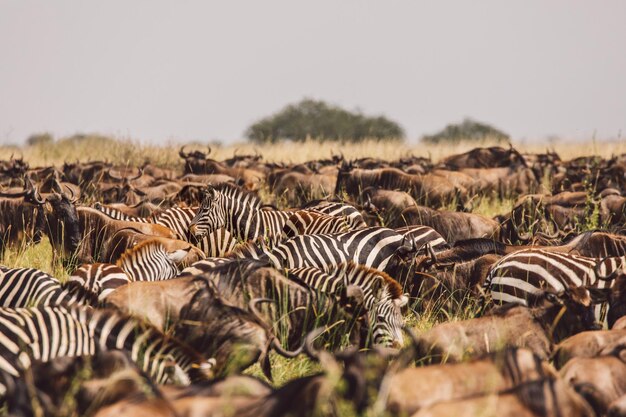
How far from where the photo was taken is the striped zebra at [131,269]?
6.19m

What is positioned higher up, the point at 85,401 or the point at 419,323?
the point at 85,401

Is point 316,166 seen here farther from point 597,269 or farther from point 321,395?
point 321,395

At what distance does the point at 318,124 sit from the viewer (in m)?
51.9

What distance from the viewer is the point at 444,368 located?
385 cm

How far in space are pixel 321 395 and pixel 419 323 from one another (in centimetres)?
391

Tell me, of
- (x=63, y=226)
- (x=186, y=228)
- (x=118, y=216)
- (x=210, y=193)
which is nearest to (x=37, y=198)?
(x=118, y=216)

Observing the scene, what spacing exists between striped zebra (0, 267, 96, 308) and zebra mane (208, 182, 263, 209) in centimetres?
378

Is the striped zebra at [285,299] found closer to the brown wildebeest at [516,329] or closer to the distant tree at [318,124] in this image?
the brown wildebeest at [516,329]

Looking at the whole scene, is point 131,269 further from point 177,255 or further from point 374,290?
point 374,290

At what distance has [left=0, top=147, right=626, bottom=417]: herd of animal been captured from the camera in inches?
137

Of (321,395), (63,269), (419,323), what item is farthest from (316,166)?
(321,395)

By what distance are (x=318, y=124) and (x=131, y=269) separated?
1787 inches

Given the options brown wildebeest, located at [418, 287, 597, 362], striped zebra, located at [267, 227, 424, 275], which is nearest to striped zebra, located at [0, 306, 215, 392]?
brown wildebeest, located at [418, 287, 597, 362]

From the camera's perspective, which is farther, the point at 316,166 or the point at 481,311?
the point at 316,166
